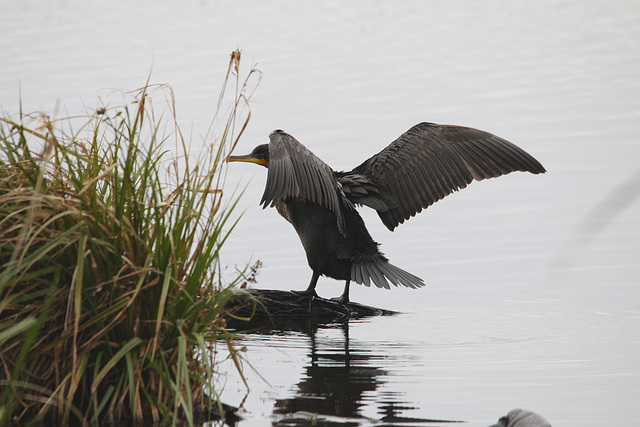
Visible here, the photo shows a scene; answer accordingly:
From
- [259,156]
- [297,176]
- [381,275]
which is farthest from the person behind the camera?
[259,156]

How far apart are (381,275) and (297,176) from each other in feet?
2.88

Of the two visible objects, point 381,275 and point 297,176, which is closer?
point 297,176

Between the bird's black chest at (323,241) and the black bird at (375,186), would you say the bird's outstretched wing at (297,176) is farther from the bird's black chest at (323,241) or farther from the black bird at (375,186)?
the bird's black chest at (323,241)

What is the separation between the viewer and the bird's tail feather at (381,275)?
5.83 metres

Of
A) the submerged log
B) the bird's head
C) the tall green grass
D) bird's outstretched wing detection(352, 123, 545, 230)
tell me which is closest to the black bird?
bird's outstretched wing detection(352, 123, 545, 230)

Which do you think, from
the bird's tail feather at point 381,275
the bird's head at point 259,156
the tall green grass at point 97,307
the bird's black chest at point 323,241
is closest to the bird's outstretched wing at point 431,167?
the bird's black chest at point 323,241

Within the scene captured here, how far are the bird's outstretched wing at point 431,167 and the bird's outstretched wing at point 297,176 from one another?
0.62 metres

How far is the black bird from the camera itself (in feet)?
19.3

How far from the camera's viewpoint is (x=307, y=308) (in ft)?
19.7

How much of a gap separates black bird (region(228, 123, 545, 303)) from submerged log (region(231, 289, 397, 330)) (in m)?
0.11

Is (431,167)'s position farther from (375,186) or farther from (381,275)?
(381,275)

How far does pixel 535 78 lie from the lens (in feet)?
44.6

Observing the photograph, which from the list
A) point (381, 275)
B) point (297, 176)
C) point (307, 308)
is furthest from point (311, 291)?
point (297, 176)

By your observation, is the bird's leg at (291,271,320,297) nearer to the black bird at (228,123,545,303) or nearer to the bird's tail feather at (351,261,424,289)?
the black bird at (228,123,545,303)
